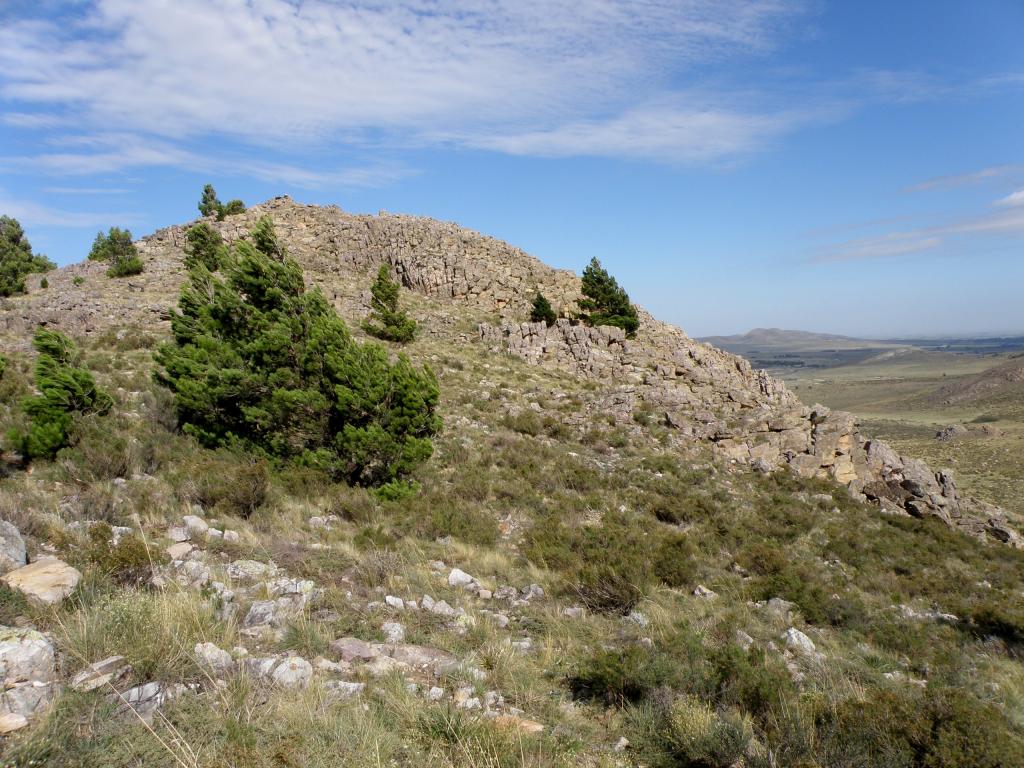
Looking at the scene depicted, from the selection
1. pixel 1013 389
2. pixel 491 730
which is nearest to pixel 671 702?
pixel 491 730

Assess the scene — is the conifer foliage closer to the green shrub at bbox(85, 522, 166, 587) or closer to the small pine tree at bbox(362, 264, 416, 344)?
the green shrub at bbox(85, 522, 166, 587)

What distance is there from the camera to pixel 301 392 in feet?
38.4

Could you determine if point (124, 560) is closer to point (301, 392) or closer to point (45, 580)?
point (45, 580)

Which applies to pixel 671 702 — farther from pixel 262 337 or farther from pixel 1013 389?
pixel 1013 389

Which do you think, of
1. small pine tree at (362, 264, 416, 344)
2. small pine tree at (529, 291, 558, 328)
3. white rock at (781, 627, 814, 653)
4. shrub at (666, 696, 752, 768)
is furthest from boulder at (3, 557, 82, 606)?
small pine tree at (529, 291, 558, 328)

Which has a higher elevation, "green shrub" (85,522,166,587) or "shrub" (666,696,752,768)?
"green shrub" (85,522,166,587)

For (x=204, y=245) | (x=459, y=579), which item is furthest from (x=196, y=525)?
(x=204, y=245)

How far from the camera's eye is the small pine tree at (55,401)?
401 inches

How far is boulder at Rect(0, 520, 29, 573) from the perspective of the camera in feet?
17.6

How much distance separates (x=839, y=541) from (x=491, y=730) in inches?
500

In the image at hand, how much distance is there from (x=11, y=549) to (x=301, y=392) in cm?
638

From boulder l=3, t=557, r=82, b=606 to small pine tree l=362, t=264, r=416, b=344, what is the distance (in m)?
20.3

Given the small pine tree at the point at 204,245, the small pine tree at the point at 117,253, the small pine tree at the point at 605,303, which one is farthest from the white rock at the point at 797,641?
the small pine tree at the point at 117,253

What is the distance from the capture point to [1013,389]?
87.9m
